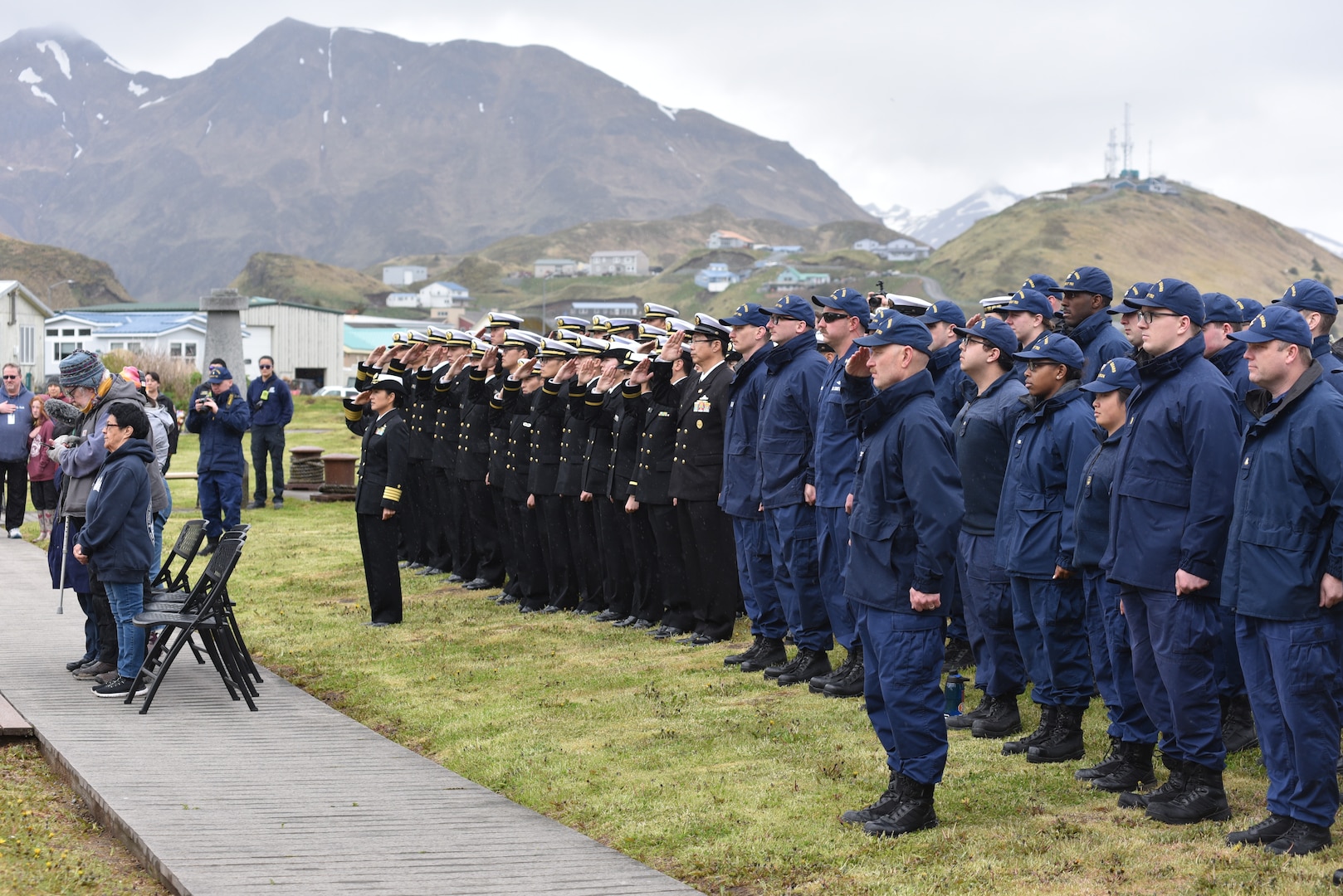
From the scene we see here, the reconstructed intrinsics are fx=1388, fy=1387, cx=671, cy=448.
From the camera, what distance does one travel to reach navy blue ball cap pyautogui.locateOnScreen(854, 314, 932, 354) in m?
6.09

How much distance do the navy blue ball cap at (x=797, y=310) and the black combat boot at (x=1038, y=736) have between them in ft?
10.6

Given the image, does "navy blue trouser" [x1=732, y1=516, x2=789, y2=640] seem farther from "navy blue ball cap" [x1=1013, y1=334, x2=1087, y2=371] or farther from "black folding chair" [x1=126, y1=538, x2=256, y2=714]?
"black folding chair" [x1=126, y1=538, x2=256, y2=714]

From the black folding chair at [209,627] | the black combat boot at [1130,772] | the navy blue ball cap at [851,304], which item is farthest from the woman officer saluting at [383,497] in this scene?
the black combat boot at [1130,772]

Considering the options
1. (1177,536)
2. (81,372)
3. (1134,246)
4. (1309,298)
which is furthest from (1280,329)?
(1134,246)

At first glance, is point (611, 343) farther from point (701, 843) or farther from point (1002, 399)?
point (701, 843)

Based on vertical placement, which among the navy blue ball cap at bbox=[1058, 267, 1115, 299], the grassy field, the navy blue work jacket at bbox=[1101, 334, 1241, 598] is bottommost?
the grassy field

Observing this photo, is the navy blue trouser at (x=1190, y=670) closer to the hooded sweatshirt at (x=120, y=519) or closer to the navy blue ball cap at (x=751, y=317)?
Answer: the navy blue ball cap at (x=751, y=317)

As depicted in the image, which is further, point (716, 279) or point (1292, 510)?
point (716, 279)

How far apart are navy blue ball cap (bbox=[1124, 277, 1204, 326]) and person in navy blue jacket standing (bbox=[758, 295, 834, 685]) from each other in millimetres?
3066

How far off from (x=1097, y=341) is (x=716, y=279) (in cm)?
17855

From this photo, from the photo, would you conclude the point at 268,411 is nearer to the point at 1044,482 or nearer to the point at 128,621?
the point at 128,621

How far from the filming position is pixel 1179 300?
6082 millimetres

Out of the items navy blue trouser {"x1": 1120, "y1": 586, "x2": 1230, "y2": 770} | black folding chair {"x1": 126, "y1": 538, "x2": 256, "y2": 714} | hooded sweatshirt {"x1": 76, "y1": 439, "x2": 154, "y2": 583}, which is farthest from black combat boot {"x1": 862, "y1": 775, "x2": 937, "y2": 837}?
hooded sweatshirt {"x1": 76, "y1": 439, "x2": 154, "y2": 583}

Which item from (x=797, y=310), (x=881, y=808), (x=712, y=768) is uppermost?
(x=797, y=310)
